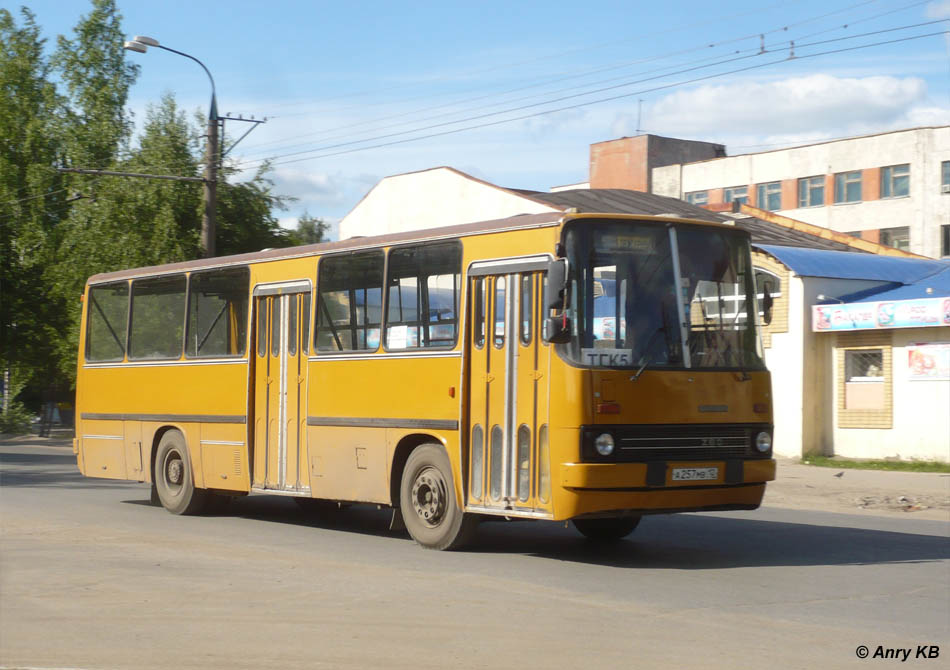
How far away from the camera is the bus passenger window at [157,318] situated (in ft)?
54.1

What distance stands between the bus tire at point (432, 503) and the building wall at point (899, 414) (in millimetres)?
16889

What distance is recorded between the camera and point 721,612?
28.4ft

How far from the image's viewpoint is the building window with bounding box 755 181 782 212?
221ft

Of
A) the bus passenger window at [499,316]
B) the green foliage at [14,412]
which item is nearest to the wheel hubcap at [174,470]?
the bus passenger window at [499,316]

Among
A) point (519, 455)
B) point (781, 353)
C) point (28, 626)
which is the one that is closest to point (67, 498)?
point (519, 455)

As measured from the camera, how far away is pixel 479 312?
464 inches

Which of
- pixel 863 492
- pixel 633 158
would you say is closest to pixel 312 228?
pixel 633 158

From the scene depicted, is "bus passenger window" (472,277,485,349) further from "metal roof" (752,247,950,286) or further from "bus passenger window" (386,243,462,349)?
"metal roof" (752,247,950,286)

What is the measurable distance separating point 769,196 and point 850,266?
128 ft

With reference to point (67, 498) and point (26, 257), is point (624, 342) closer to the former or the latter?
point (67, 498)

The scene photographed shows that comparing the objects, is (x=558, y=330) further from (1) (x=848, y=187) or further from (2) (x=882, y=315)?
(1) (x=848, y=187)

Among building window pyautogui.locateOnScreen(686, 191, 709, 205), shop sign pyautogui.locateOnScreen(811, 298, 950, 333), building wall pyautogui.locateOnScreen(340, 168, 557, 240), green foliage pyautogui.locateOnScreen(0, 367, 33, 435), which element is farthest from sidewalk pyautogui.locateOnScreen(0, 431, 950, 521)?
building window pyautogui.locateOnScreen(686, 191, 709, 205)

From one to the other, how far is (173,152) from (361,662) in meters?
31.2

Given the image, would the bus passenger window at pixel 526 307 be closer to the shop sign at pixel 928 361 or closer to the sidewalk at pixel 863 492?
the sidewalk at pixel 863 492
